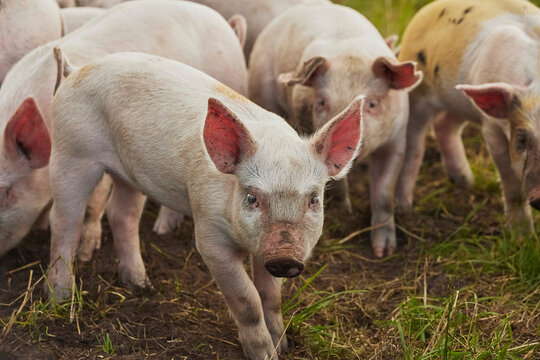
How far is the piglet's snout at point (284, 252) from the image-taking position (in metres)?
3.15

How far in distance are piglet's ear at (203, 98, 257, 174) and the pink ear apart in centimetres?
141

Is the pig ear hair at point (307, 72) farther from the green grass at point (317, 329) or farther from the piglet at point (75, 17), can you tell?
the piglet at point (75, 17)

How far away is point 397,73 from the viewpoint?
4.88m

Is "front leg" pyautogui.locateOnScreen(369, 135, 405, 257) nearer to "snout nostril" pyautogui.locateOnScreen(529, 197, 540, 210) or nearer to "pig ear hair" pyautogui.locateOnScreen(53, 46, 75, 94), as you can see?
"snout nostril" pyautogui.locateOnScreen(529, 197, 540, 210)

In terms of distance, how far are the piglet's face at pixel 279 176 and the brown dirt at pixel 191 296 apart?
2.58 feet

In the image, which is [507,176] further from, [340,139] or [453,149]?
[340,139]

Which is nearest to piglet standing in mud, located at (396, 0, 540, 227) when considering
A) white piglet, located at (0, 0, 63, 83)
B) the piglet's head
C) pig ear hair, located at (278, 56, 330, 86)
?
the piglet's head

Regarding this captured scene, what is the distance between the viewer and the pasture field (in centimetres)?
396

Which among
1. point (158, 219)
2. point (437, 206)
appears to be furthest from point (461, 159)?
point (158, 219)

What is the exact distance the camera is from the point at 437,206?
5.95 m

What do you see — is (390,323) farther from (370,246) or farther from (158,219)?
(158,219)

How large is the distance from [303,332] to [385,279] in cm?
110

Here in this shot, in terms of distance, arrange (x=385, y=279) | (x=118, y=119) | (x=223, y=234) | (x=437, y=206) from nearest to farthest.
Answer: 1. (x=223, y=234)
2. (x=118, y=119)
3. (x=385, y=279)
4. (x=437, y=206)

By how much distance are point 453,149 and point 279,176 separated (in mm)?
3253
